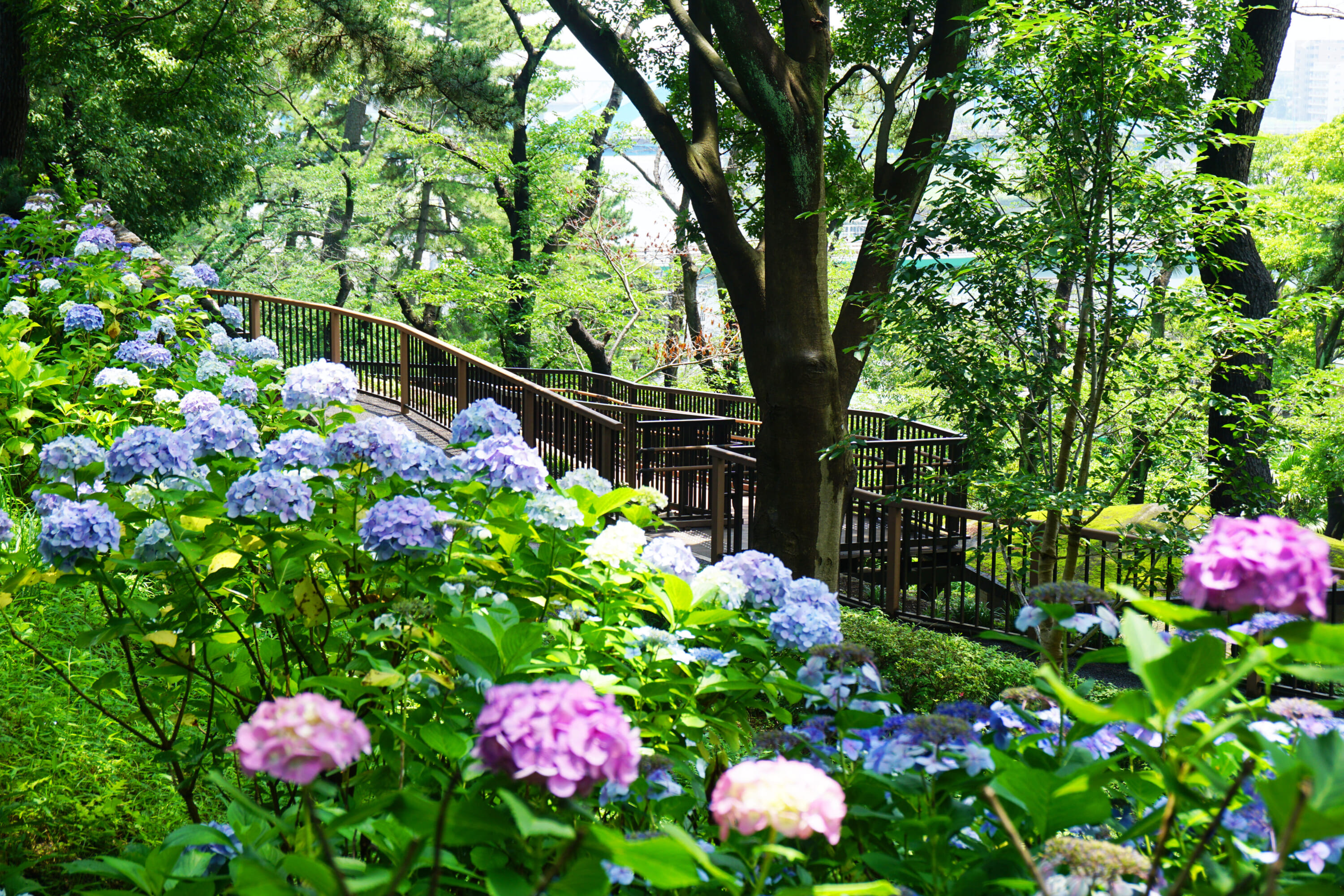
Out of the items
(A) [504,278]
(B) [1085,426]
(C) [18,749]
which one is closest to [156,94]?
(C) [18,749]

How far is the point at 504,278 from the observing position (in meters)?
20.7

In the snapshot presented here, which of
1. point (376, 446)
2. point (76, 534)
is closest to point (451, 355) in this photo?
point (376, 446)

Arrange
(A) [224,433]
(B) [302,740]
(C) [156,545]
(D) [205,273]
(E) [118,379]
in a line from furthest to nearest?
1. (D) [205,273]
2. (E) [118,379]
3. (A) [224,433]
4. (C) [156,545]
5. (B) [302,740]

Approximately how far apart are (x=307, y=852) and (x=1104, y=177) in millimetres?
4891

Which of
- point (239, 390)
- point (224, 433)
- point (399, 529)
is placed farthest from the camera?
point (239, 390)

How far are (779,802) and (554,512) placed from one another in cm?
120

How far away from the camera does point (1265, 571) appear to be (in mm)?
947

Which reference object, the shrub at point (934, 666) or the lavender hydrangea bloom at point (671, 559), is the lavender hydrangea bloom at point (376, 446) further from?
the shrub at point (934, 666)

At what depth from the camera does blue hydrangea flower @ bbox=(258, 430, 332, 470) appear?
2.14 meters

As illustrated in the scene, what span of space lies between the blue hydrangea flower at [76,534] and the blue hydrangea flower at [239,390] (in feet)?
5.72

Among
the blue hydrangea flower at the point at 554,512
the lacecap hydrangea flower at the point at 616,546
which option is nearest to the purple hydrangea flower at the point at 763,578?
the lacecap hydrangea flower at the point at 616,546

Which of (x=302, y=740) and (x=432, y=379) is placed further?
(x=432, y=379)

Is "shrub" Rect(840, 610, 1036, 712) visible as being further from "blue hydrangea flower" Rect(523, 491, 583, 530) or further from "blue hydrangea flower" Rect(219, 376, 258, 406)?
"blue hydrangea flower" Rect(523, 491, 583, 530)

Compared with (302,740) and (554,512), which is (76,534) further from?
(302,740)
